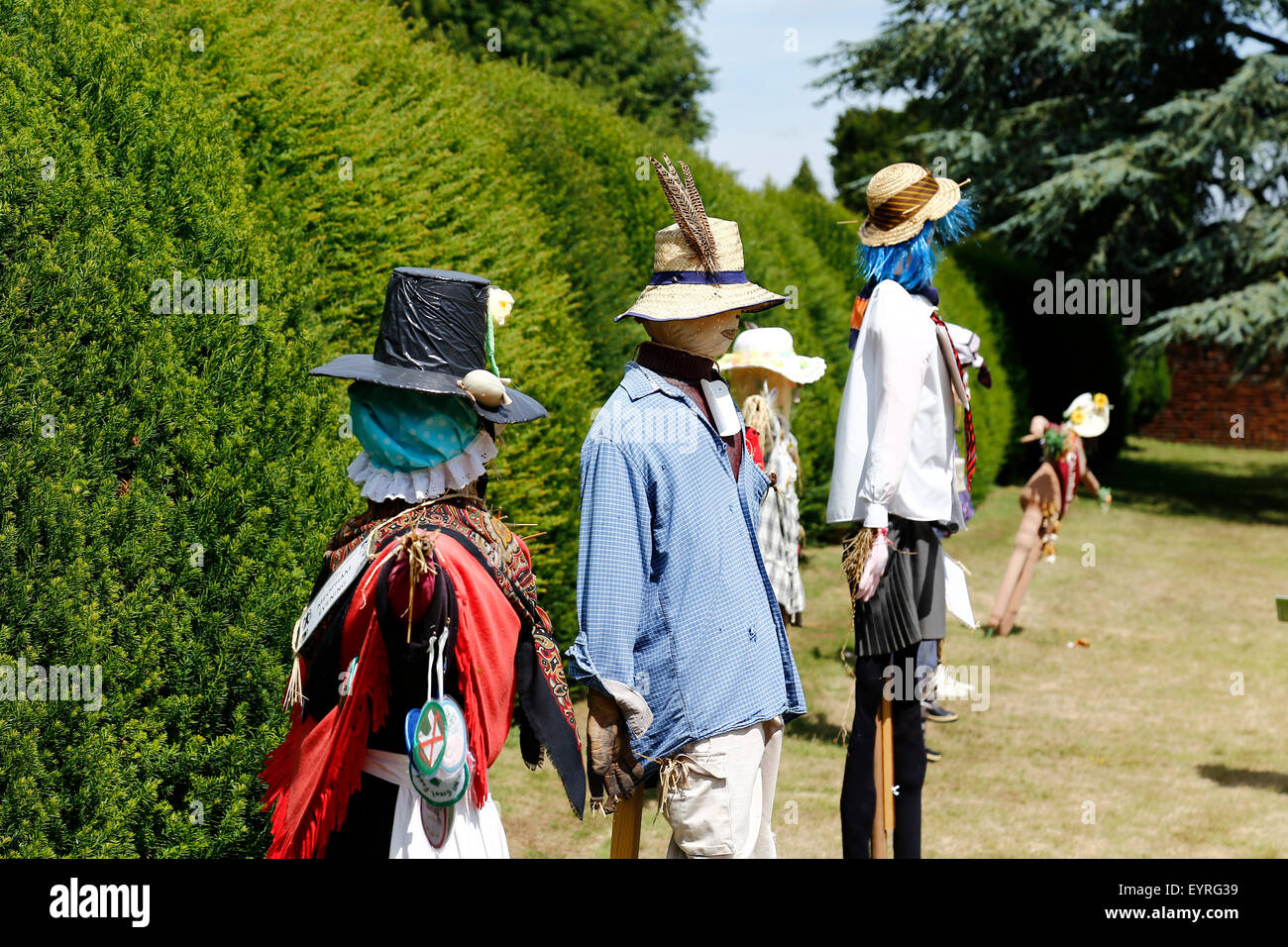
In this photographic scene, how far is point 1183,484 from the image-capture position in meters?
20.7

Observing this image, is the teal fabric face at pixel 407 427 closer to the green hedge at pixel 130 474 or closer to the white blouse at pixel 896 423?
the green hedge at pixel 130 474

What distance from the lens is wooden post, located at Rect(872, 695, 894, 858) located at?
4215 millimetres

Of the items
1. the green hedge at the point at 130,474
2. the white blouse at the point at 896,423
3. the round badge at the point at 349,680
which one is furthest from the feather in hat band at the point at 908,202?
the round badge at the point at 349,680

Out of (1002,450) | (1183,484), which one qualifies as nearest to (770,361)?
(1002,450)

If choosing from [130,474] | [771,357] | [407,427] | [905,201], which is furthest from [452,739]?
[771,357]

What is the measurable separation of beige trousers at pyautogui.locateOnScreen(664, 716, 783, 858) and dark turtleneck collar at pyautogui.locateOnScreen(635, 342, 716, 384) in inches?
35.6

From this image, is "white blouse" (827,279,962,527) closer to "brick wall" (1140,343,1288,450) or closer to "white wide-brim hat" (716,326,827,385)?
"white wide-brim hat" (716,326,827,385)

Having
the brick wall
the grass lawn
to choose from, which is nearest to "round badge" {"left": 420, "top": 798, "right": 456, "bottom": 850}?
the grass lawn

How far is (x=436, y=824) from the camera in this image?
2.62 meters

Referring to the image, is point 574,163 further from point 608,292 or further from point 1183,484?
point 1183,484

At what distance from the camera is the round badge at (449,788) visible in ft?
8.15

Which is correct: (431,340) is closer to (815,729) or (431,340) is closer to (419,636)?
(419,636)

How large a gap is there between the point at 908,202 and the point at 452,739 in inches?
109
